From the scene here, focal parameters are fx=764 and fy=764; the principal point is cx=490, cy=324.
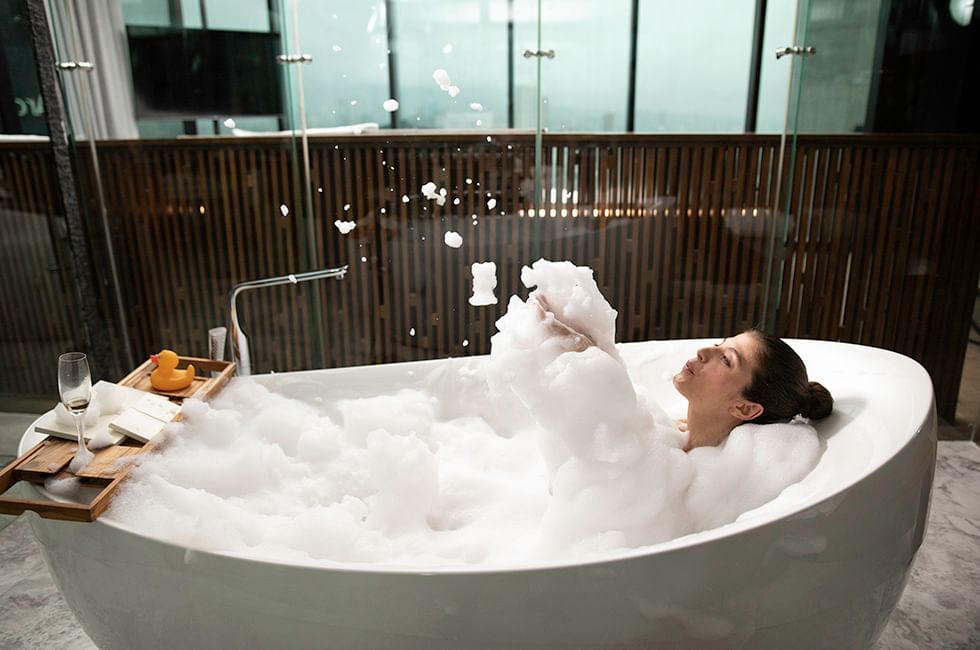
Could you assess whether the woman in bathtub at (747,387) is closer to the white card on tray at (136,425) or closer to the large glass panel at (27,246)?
the white card on tray at (136,425)

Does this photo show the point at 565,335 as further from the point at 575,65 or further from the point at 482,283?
the point at 575,65

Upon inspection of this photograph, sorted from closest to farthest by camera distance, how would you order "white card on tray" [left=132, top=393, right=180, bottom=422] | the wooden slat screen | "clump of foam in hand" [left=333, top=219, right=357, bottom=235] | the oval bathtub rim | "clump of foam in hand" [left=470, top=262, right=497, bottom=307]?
1. the oval bathtub rim
2. "white card on tray" [left=132, top=393, right=180, bottom=422]
3. "clump of foam in hand" [left=470, top=262, right=497, bottom=307]
4. the wooden slat screen
5. "clump of foam in hand" [left=333, top=219, right=357, bottom=235]

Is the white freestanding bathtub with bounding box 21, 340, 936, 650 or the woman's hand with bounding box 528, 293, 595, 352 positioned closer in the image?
the white freestanding bathtub with bounding box 21, 340, 936, 650

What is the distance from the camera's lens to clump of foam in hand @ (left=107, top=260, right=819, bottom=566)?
4.99 feet

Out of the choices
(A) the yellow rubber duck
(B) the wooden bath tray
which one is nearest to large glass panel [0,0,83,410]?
(A) the yellow rubber duck

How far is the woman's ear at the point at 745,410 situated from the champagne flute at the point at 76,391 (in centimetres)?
133

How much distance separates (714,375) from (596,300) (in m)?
0.31

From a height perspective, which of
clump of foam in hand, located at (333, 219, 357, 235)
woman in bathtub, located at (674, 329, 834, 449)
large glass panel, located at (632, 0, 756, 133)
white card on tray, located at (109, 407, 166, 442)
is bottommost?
white card on tray, located at (109, 407, 166, 442)

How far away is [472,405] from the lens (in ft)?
7.29

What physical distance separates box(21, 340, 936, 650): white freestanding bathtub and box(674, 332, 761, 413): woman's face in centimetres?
23

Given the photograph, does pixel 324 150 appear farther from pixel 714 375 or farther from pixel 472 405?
pixel 714 375

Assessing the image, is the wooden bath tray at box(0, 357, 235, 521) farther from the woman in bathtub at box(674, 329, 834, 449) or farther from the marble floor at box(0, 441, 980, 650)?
the woman in bathtub at box(674, 329, 834, 449)

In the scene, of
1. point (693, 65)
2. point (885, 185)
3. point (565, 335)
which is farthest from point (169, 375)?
point (885, 185)

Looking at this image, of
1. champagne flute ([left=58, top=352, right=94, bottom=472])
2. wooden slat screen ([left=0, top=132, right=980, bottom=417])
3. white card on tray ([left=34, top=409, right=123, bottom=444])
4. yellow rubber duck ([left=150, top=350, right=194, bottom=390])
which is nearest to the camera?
champagne flute ([left=58, top=352, right=94, bottom=472])
